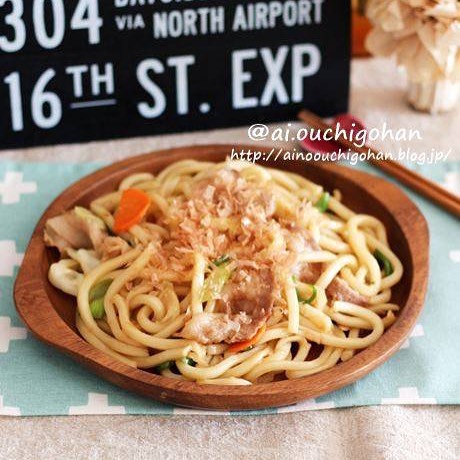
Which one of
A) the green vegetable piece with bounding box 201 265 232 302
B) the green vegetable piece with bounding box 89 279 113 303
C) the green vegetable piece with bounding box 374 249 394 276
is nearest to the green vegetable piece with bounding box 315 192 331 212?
the green vegetable piece with bounding box 374 249 394 276

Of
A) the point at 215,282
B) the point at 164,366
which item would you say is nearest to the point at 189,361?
the point at 164,366

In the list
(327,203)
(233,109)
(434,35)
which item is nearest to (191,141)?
(233,109)

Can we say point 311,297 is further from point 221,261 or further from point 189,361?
point 189,361

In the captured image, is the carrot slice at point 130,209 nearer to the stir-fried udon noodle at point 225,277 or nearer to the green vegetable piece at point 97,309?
the stir-fried udon noodle at point 225,277

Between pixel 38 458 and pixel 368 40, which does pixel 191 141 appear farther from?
pixel 38 458

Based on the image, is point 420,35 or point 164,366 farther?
point 420,35

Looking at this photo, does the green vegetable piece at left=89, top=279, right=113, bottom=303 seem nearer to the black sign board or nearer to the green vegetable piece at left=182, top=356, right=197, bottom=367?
the green vegetable piece at left=182, top=356, right=197, bottom=367

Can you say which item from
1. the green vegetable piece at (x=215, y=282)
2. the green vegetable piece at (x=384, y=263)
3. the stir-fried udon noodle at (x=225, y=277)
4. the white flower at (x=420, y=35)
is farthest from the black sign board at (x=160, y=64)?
the green vegetable piece at (x=215, y=282)
